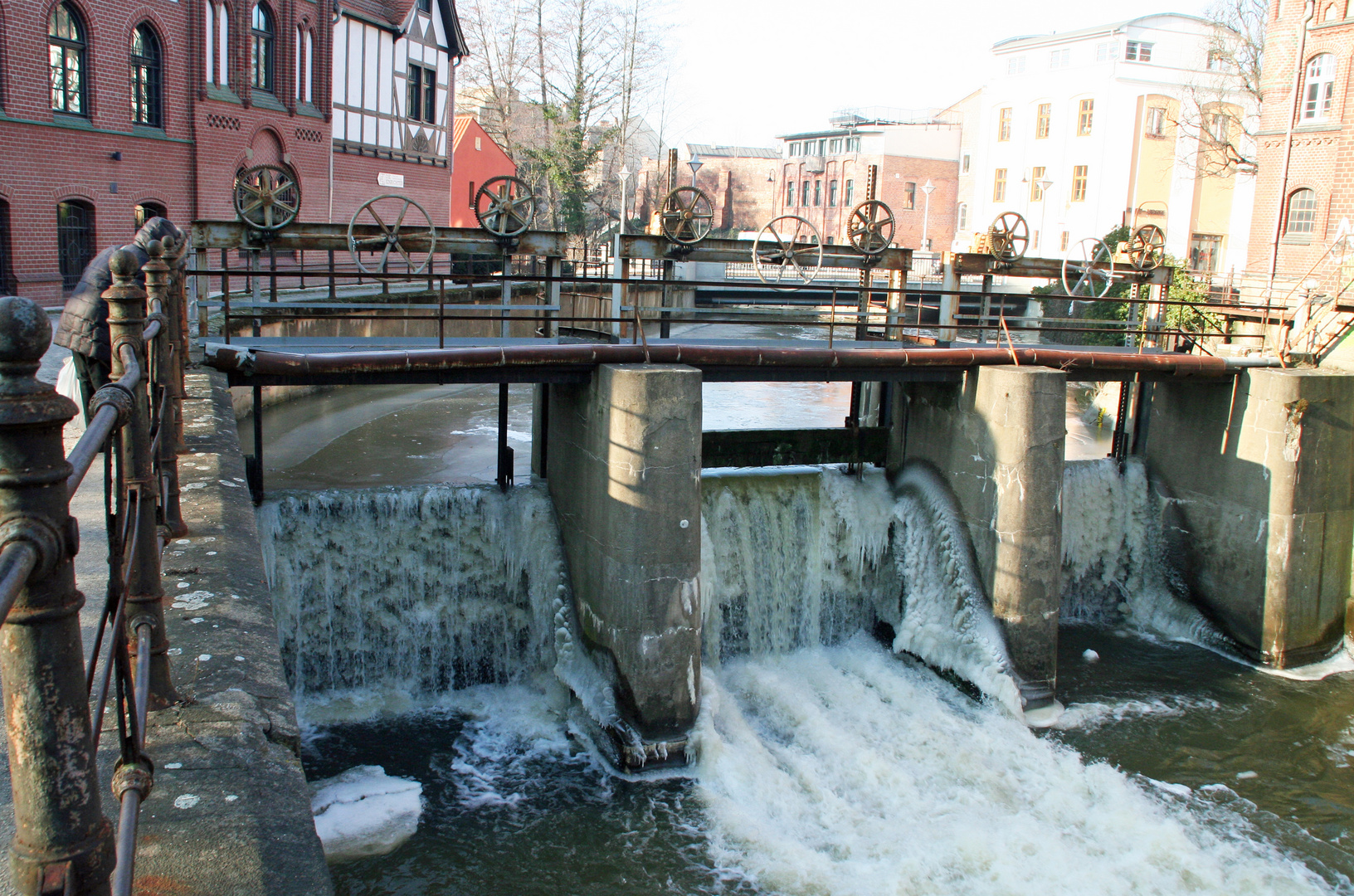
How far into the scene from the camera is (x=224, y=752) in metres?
3.52

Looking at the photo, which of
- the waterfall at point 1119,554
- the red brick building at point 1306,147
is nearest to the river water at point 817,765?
the waterfall at point 1119,554

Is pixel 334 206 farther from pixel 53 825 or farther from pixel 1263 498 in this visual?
pixel 53 825

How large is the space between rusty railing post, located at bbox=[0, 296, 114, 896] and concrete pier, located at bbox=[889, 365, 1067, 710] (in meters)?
10.3

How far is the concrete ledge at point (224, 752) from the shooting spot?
2.94 m

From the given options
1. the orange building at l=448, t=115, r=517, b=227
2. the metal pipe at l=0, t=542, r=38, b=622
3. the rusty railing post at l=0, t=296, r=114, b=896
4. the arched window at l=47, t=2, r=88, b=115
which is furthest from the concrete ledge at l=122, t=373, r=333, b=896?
the orange building at l=448, t=115, r=517, b=227

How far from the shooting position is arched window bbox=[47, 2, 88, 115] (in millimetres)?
18156

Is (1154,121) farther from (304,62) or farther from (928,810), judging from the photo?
(928,810)

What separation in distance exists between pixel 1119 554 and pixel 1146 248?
526cm

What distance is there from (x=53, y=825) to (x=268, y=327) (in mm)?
17061

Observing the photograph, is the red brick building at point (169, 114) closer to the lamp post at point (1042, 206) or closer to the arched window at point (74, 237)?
the arched window at point (74, 237)

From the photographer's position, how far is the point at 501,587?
1094 cm

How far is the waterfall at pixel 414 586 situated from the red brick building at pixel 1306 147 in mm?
23341

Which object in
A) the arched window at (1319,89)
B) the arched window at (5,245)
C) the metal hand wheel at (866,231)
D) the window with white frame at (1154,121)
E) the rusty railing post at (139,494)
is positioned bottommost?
the rusty railing post at (139,494)

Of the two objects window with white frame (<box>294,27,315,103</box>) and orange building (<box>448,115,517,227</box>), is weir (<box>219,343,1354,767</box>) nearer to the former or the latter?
window with white frame (<box>294,27,315,103</box>)
